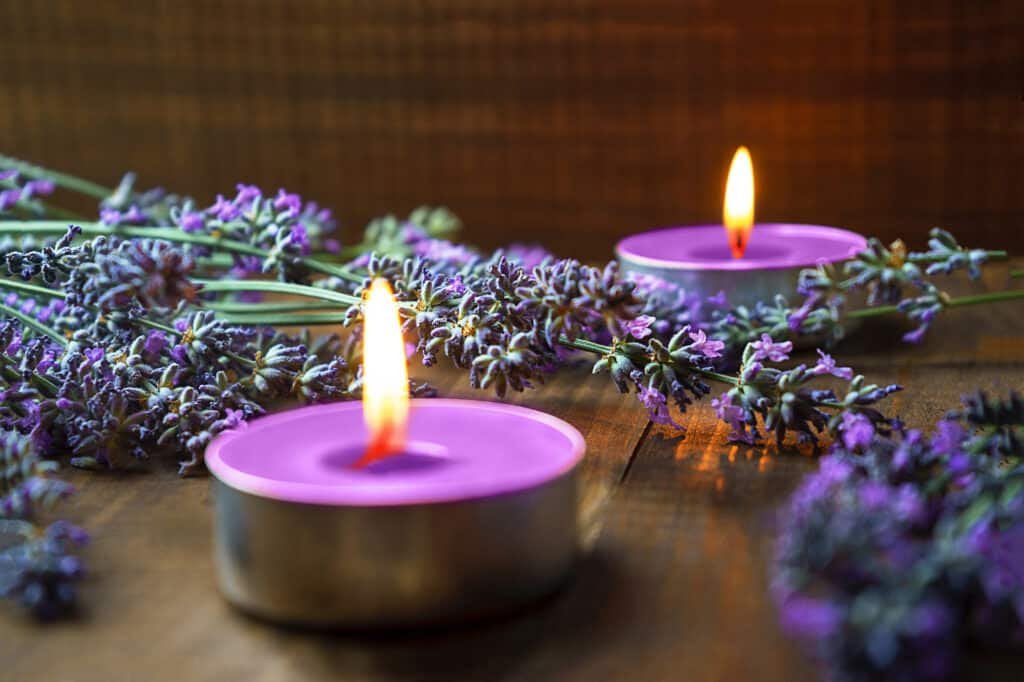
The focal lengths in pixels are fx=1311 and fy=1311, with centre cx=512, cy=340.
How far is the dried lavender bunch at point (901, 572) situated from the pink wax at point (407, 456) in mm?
107

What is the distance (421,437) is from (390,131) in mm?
885

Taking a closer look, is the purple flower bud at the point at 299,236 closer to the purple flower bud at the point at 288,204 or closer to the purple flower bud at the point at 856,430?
the purple flower bud at the point at 288,204

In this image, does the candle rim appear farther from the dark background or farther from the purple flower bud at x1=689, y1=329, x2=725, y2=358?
the dark background

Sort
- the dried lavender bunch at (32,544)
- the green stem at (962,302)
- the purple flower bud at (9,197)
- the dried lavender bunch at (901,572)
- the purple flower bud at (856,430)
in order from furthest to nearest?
1. the purple flower bud at (9,197)
2. the green stem at (962,302)
3. the purple flower bud at (856,430)
4. the dried lavender bunch at (32,544)
5. the dried lavender bunch at (901,572)

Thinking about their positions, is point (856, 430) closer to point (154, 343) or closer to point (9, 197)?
point (154, 343)

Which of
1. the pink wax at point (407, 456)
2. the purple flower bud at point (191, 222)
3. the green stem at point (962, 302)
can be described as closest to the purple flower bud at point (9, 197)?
the purple flower bud at point (191, 222)

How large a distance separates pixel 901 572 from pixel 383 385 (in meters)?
0.22

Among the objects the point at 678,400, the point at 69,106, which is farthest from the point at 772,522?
the point at 69,106

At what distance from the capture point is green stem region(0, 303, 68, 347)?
730 millimetres

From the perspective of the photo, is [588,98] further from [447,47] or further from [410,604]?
[410,604]

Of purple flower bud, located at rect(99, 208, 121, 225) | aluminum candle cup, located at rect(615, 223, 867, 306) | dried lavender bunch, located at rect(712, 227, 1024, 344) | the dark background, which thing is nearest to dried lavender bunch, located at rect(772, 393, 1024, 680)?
dried lavender bunch, located at rect(712, 227, 1024, 344)

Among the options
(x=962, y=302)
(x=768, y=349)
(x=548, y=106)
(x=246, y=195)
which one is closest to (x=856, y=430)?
(x=768, y=349)

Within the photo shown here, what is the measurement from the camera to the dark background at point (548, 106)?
1.28 meters

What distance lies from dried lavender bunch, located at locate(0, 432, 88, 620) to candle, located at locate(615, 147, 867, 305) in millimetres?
459
